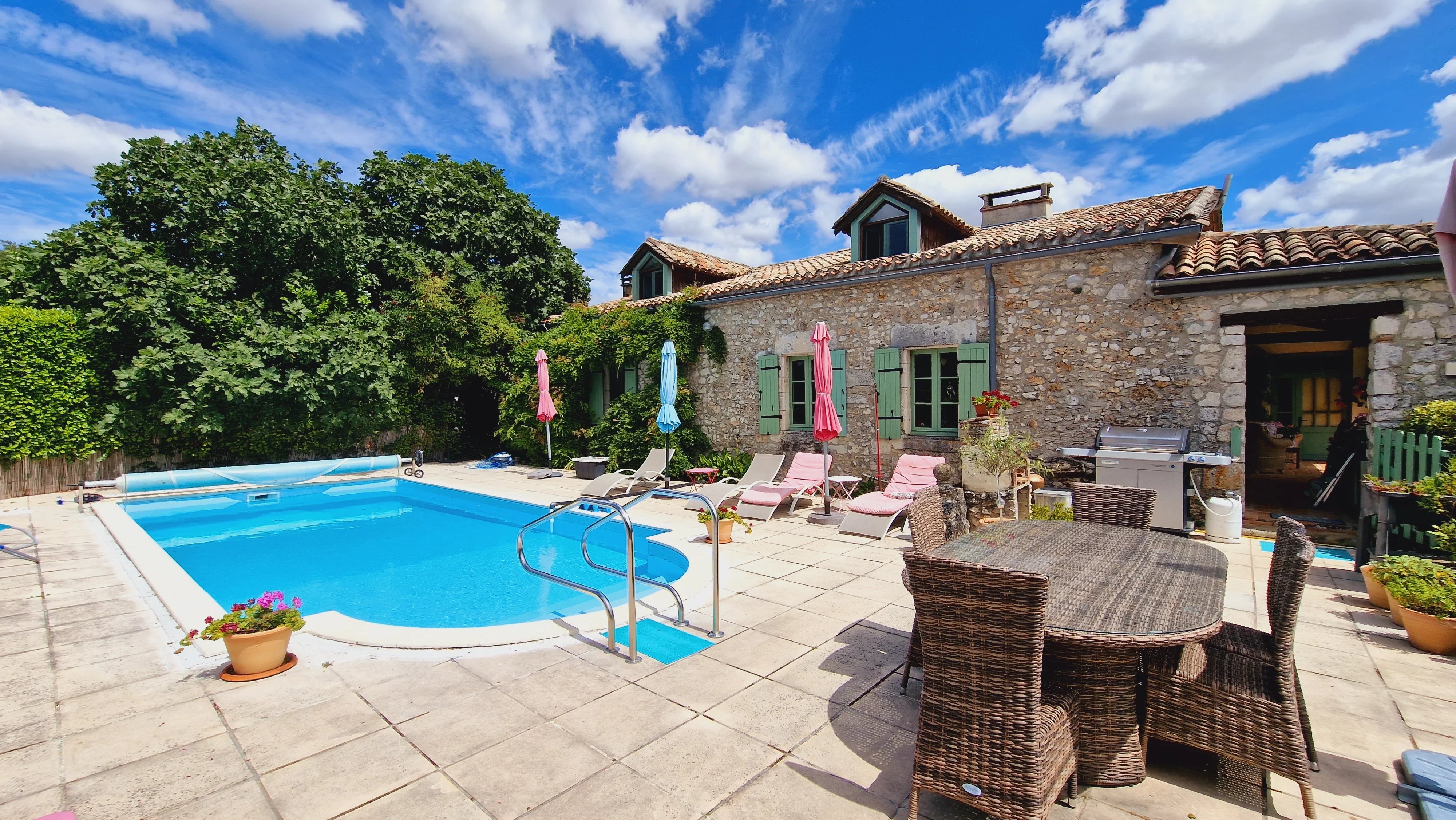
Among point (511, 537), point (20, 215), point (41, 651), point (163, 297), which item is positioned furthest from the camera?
point (20, 215)

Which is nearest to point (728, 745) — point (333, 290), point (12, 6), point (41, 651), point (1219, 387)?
point (41, 651)

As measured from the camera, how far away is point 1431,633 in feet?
11.9

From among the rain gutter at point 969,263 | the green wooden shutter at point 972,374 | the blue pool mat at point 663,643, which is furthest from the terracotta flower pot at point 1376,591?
the blue pool mat at point 663,643

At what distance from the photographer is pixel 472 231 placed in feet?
52.3

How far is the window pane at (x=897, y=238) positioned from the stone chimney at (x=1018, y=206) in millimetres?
3342

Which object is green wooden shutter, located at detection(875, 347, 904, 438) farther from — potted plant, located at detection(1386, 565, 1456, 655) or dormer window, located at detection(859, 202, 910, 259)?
potted plant, located at detection(1386, 565, 1456, 655)

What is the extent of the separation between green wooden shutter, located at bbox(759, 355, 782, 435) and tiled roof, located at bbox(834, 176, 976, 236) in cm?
295

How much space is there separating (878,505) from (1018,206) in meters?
8.88

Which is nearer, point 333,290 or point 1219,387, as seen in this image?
point 1219,387

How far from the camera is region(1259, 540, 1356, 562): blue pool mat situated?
5.75 m

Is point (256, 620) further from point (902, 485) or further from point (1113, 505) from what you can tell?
point (902, 485)

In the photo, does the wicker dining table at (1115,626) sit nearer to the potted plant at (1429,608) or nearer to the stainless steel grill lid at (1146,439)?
the potted plant at (1429,608)

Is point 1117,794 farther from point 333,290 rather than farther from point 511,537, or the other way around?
point 333,290

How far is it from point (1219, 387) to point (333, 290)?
1675cm
